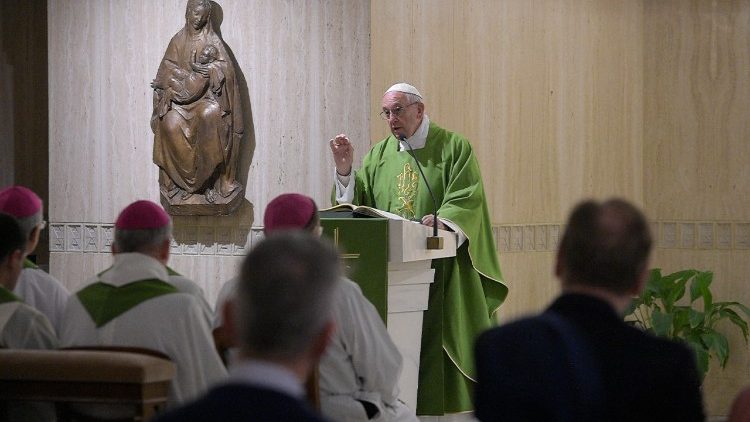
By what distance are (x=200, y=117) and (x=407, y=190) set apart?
2.46 m

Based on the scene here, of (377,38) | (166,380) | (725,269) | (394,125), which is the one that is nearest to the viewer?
(166,380)

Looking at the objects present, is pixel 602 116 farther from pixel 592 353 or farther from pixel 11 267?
pixel 592 353

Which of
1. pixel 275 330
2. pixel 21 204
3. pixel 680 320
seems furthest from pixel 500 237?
pixel 275 330

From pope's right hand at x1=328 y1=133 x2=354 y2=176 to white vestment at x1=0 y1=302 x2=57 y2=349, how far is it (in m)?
3.23

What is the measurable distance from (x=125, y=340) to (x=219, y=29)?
5710 millimetres

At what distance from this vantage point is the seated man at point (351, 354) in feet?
13.7

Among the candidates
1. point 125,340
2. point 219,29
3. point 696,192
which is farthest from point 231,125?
point 125,340

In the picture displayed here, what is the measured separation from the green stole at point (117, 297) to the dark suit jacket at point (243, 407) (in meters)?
1.90

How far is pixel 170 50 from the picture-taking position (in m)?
9.11

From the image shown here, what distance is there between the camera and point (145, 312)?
366 cm

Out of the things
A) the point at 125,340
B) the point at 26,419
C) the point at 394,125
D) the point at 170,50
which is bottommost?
the point at 26,419

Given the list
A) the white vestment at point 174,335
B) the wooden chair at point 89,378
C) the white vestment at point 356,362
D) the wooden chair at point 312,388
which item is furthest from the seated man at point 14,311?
the white vestment at point 356,362

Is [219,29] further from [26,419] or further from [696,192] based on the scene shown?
[26,419]

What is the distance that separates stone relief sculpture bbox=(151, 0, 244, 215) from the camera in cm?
893
